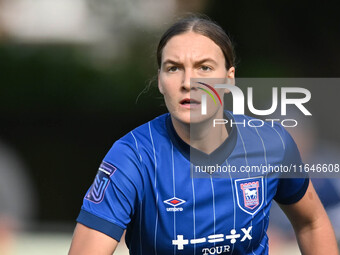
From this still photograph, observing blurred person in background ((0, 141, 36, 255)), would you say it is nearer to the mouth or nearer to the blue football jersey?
the blue football jersey

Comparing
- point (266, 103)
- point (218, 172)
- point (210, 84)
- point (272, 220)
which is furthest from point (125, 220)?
point (266, 103)

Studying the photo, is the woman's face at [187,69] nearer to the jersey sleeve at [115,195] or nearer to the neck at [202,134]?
the neck at [202,134]

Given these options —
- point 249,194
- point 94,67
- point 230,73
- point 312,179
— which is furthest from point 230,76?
point 94,67

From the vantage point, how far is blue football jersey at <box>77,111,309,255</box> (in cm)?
230

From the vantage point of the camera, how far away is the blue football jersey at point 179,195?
2.30 m

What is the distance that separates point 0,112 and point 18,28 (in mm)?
868

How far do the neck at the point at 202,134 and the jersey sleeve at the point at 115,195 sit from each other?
26 centimetres

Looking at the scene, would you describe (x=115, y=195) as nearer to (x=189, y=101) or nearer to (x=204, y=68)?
(x=189, y=101)

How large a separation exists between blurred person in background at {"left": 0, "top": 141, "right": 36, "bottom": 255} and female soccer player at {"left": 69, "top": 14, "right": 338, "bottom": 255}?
12.8 ft

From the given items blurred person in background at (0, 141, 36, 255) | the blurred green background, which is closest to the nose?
the blurred green background

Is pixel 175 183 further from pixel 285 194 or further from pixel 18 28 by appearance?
pixel 18 28

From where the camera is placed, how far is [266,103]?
17.3ft

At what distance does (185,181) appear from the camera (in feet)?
8.05

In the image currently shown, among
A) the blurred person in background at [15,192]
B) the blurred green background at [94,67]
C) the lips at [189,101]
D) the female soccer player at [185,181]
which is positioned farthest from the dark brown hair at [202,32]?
the blurred person in background at [15,192]
